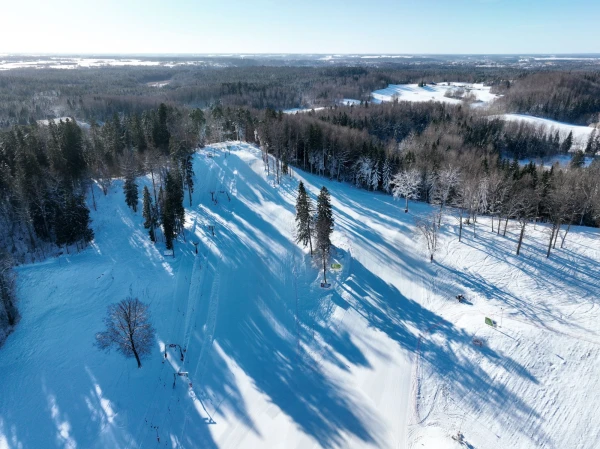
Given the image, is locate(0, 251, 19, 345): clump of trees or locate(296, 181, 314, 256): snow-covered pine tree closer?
locate(0, 251, 19, 345): clump of trees

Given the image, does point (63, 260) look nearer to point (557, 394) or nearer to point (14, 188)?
point (14, 188)

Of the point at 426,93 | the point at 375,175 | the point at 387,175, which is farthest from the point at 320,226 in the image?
the point at 426,93

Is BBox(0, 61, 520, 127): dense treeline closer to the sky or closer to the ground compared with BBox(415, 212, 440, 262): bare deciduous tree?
closer to the sky

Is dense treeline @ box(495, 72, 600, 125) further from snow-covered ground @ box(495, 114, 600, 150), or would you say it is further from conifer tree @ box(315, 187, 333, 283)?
conifer tree @ box(315, 187, 333, 283)

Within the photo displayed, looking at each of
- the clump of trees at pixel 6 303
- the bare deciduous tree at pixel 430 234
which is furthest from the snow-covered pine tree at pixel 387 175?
the clump of trees at pixel 6 303

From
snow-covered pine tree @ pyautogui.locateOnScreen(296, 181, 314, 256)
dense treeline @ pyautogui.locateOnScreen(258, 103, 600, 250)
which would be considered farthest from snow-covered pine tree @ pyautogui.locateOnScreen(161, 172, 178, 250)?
dense treeline @ pyautogui.locateOnScreen(258, 103, 600, 250)

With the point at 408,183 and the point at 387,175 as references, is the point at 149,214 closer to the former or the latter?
the point at 408,183
